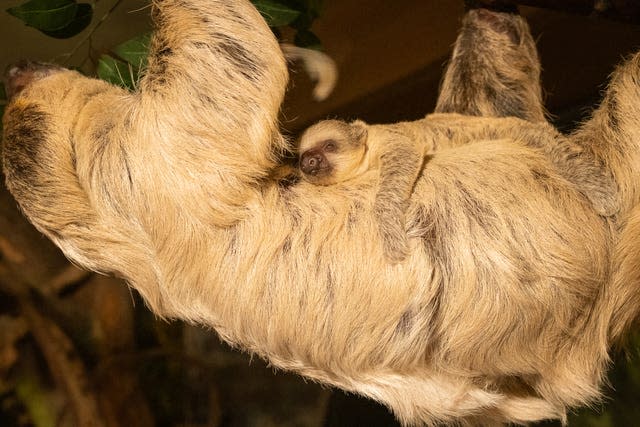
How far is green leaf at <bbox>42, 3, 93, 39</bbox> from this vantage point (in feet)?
10.2

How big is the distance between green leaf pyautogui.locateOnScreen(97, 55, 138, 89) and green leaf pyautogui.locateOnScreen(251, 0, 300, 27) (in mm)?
736

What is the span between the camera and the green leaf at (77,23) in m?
3.12

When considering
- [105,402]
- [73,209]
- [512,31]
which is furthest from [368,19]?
[105,402]

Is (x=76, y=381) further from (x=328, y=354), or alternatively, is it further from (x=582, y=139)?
(x=582, y=139)

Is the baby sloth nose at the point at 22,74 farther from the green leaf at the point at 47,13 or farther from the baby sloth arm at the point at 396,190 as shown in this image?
the baby sloth arm at the point at 396,190

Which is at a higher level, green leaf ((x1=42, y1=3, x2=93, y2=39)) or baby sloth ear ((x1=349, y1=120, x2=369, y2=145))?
green leaf ((x1=42, y1=3, x2=93, y2=39))

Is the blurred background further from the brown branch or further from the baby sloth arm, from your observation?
the baby sloth arm

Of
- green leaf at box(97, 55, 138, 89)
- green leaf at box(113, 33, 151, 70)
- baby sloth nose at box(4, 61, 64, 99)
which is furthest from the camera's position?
green leaf at box(97, 55, 138, 89)

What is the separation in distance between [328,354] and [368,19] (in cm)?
225

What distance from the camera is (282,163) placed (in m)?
2.78

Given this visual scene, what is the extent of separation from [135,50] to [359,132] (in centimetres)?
123

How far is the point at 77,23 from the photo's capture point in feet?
10.3

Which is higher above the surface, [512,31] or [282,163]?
[512,31]

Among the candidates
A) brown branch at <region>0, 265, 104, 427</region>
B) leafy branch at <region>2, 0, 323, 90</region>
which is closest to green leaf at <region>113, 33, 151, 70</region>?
leafy branch at <region>2, 0, 323, 90</region>
